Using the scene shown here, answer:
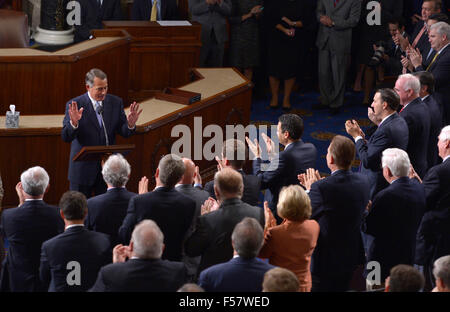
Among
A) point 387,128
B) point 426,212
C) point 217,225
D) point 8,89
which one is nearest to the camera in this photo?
point 217,225

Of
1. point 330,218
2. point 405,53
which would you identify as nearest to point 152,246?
point 330,218

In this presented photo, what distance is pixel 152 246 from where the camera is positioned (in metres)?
3.69

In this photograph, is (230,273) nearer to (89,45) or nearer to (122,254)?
(122,254)

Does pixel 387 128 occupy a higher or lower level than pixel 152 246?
higher

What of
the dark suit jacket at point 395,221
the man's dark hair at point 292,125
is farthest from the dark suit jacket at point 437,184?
the man's dark hair at point 292,125

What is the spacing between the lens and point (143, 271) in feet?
12.1

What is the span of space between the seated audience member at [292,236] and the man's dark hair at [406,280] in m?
0.83

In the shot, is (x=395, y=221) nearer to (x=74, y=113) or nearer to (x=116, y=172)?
(x=116, y=172)

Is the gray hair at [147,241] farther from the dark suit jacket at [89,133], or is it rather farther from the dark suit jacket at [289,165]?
the dark suit jacket at [89,133]

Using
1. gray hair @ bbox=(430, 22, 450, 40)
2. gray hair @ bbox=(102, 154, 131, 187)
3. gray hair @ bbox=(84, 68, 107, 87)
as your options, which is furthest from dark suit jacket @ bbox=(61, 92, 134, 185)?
gray hair @ bbox=(430, 22, 450, 40)

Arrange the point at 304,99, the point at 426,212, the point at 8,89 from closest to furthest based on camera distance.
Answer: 1. the point at 426,212
2. the point at 8,89
3. the point at 304,99

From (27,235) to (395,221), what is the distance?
225 cm

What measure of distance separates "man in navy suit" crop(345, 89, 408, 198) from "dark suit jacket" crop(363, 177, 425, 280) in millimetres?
836
